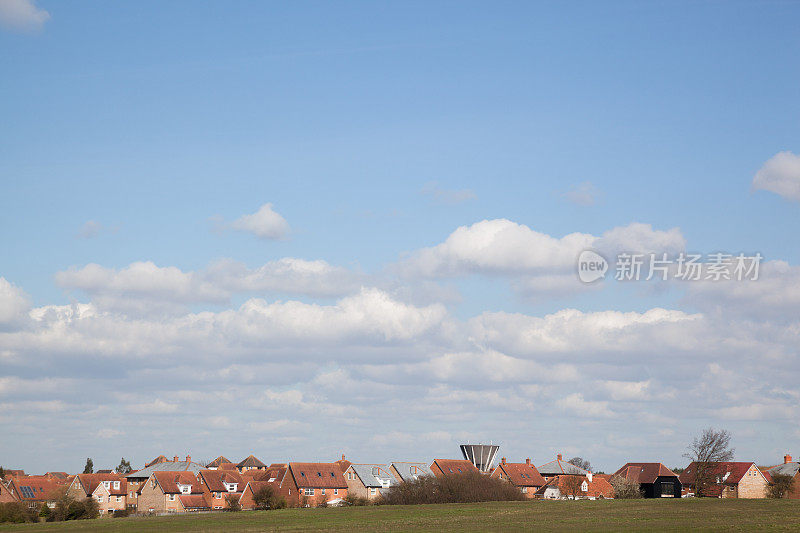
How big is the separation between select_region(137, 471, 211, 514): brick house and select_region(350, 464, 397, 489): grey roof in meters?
23.6

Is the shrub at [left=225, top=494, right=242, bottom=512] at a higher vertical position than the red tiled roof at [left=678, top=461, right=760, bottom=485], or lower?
lower

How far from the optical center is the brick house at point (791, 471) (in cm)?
13312

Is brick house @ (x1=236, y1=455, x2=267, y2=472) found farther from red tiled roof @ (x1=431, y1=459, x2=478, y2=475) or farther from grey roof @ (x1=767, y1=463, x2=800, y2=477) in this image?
grey roof @ (x1=767, y1=463, x2=800, y2=477)

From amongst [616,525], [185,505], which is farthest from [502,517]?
[185,505]

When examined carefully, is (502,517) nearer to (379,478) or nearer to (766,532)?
(766,532)

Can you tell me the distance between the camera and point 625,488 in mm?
133375

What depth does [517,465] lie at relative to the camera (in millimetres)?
155125

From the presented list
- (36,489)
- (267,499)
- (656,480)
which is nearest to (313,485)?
(267,499)

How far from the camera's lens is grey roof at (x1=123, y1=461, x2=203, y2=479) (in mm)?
146875

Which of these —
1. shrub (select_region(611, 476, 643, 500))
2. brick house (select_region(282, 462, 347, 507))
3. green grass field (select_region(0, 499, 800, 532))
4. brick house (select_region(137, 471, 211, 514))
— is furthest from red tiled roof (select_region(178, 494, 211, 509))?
shrub (select_region(611, 476, 643, 500))

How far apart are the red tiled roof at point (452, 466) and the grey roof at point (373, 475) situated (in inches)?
364

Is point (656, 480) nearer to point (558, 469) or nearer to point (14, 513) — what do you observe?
point (558, 469)

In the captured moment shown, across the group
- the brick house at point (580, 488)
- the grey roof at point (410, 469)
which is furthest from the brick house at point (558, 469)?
the grey roof at point (410, 469)

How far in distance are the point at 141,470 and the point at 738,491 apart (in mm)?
100031
